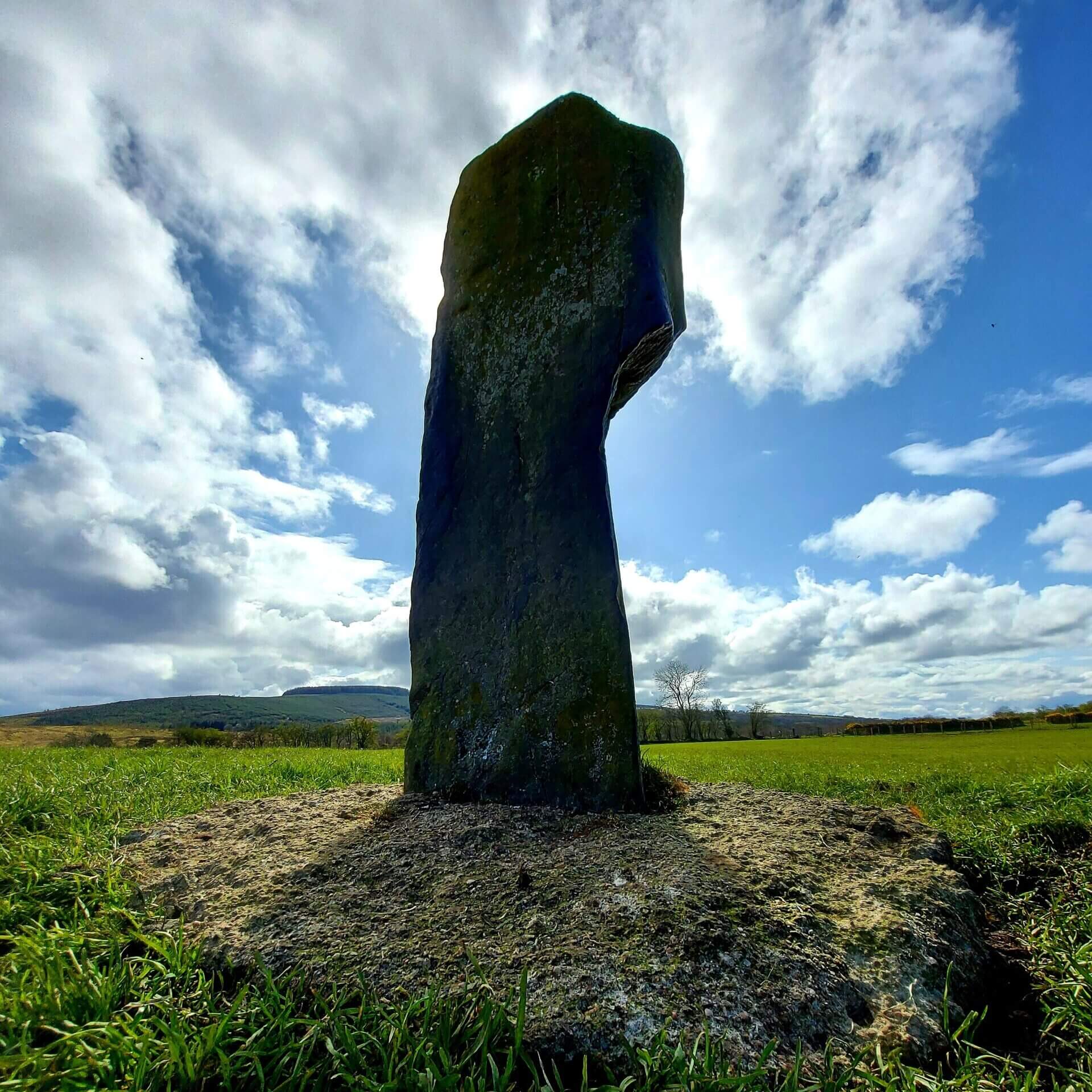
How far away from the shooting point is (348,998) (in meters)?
2.27

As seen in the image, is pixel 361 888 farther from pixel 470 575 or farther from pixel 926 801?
pixel 926 801

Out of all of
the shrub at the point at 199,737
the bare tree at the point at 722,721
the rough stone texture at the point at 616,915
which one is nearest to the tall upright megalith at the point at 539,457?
the rough stone texture at the point at 616,915

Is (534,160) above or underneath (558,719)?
above

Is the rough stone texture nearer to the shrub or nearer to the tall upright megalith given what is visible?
the tall upright megalith

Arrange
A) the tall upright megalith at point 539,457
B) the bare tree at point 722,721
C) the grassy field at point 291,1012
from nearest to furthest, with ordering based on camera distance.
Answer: the grassy field at point 291,1012, the tall upright megalith at point 539,457, the bare tree at point 722,721

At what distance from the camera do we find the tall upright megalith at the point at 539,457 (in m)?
4.50

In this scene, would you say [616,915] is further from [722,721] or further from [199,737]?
[722,721]

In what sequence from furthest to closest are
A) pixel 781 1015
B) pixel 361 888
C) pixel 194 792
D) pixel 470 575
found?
pixel 194 792 < pixel 470 575 < pixel 361 888 < pixel 781 1015

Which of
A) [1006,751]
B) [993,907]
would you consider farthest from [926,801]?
[1006,751]

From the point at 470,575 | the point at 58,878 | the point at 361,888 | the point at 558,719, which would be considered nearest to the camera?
the point at 361,888

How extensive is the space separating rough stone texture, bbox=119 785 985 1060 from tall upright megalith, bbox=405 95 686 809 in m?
0.62

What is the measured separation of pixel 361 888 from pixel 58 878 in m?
1.62

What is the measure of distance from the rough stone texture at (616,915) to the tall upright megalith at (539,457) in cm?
62

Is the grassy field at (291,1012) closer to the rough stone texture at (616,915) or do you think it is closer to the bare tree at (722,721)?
the rough stone texture at (616,915)
